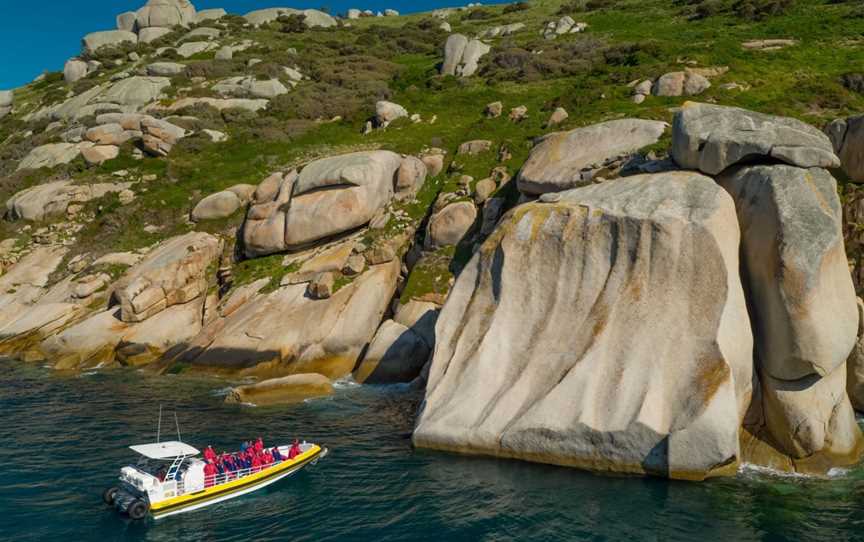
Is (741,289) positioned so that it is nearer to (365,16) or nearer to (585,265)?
(585,265)

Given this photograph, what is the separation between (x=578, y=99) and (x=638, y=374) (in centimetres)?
3874

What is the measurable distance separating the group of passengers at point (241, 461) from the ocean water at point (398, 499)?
3.08 ft

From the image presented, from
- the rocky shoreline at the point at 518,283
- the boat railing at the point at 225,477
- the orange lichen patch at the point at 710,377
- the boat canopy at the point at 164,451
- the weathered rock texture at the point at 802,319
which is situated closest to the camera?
the orange lichen patch at the point at 710,377

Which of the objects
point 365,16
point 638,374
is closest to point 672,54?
point 638,374

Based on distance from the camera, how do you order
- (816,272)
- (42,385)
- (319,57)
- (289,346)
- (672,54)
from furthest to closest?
1. (319,57)
2. (672,54)
3. (289,346)
4. (42,385)
5. (816,272)

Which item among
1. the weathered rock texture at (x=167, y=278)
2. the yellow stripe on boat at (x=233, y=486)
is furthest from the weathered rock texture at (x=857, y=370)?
the weathered rock texture at (x=167, y=278)

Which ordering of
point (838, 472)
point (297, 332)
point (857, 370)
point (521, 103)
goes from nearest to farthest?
point (838, 472) < point (857, 370) < point (297, 332) < point (521, 103)

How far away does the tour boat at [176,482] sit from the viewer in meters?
21.5

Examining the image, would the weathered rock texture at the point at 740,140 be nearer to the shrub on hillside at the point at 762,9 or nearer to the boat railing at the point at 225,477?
the boat railing at the point at 225,477

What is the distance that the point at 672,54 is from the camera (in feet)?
203

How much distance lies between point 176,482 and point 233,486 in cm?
204

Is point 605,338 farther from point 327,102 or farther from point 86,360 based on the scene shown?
point 327,102

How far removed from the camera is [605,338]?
2488cm

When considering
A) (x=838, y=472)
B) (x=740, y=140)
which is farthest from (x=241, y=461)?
(x=740, y=140)
